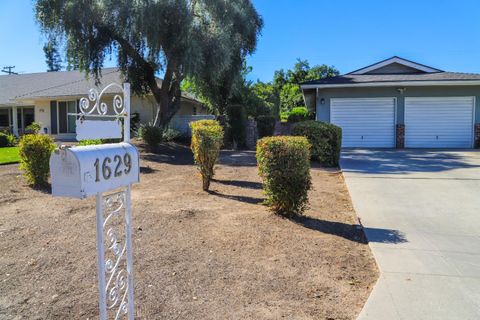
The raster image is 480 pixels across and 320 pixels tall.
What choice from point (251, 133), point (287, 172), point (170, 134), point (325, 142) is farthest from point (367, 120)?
point (287, 172)

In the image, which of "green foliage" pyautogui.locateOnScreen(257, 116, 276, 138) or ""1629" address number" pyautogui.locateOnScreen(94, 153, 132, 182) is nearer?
""1629" address number" pyautogui.locateOnScreen(94, 153, 132, 182)

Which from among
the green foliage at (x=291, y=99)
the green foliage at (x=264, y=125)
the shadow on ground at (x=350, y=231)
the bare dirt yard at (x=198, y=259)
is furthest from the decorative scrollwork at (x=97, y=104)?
the green foliage at (x=291, y=99)

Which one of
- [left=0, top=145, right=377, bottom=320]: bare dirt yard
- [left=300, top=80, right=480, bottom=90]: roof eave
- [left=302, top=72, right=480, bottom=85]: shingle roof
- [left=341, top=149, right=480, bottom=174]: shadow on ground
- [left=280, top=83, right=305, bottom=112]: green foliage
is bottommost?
[left=0, top=145, right=377, bottom=320]: bare dirt yard

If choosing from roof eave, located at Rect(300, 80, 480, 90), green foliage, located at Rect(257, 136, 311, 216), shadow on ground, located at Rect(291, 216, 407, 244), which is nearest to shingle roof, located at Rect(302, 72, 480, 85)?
roof eave, located at Rect(300, 80, 480, 90)

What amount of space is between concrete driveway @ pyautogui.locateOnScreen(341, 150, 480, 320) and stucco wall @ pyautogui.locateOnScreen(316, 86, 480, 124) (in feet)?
25.2

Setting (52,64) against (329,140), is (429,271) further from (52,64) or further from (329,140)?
(52,64)

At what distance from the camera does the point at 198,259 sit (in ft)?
14.6

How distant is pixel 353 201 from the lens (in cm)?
734

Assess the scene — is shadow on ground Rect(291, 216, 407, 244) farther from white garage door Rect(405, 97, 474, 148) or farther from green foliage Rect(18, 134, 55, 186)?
white garage door Rect(405, 97, 474, 148)

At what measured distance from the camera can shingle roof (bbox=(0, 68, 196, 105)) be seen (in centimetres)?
2359

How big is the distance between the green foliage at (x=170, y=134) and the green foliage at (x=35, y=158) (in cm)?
976

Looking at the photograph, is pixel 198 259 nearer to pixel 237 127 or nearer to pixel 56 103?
pixel 237 127

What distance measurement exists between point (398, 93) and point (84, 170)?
59.3ft

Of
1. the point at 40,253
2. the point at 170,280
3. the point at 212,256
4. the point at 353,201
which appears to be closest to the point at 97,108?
the point at 170,280
